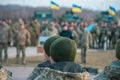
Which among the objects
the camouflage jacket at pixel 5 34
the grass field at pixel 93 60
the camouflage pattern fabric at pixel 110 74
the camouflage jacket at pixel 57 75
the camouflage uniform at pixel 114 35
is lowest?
the grass field at pixel 93 60

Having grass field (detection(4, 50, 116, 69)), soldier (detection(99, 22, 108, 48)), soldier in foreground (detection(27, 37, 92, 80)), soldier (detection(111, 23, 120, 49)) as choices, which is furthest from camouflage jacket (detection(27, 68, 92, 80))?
soldier (detection(99, 22, 108, 48))

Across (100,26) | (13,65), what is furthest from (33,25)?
(13,65)

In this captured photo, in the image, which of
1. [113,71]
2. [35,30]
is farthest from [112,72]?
[35,30]

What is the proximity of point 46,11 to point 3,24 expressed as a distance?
10.5 m

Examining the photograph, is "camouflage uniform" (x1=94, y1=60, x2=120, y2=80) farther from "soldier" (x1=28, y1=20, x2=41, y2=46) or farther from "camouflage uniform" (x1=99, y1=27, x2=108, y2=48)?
"camouflage uniform" (x1=99, y1=27, x2=108, y2=48)

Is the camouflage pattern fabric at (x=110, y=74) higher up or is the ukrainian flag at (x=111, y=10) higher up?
the camouflage pattern fabric at (x=110, y=74)

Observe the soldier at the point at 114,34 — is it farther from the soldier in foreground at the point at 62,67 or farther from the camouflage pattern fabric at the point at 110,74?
the soldier in foreground at the point at 62,67

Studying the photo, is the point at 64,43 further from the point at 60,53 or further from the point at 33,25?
the point at 33,25

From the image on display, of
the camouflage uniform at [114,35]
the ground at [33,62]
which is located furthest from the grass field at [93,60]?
the camouflage uniform at [114,35]

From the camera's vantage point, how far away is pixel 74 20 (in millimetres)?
27906

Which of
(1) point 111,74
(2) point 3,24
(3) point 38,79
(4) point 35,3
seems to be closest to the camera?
(3) point 38,79

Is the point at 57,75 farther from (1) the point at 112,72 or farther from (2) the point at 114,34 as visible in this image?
(2) the point at 114,34

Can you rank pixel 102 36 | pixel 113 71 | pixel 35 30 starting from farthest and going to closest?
1. pixel 102 36
2. pixel 35 30
3. pixel 113 71

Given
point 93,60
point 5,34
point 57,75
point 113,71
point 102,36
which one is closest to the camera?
point 57,75
